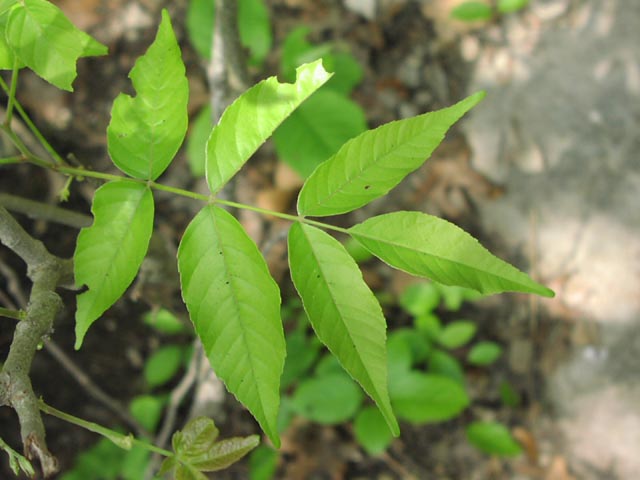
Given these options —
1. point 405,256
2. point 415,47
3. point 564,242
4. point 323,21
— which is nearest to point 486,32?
point 415,47

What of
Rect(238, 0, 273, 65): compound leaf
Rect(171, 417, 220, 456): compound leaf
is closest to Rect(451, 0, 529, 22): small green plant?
Rect(238, 0, 273, 65): compound leaf

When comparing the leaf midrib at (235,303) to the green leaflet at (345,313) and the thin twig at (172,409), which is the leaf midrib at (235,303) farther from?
the thin twig at (172,409)

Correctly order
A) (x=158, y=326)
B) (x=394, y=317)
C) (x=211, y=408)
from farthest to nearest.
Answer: (x=394, y=317) < (x=158, y=326) < (x=211, y=408)

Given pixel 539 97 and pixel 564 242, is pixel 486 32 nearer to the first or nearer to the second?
pixel 539 97

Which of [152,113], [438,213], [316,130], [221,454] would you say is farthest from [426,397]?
[152,113]

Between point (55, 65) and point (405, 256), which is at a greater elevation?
point (55, 65)

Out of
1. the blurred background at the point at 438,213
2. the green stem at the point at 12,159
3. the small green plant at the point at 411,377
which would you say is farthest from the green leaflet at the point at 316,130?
the green stem at the point at 12,159

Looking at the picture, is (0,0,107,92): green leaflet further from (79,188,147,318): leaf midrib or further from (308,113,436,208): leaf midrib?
(308,113,436,208): leaf midrib
